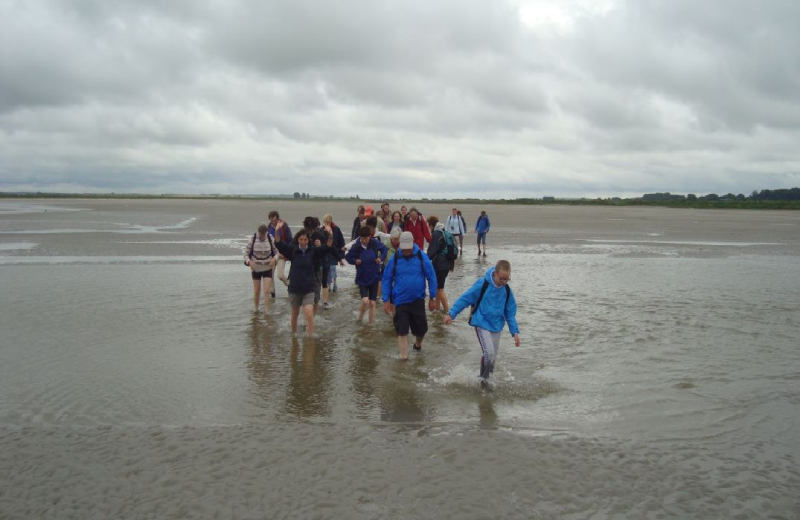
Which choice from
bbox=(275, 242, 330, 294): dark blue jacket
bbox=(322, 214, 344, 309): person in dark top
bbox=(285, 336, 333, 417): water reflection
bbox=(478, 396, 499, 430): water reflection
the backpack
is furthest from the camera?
the backpack

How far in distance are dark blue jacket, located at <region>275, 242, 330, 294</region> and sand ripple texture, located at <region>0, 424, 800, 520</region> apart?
147 inches

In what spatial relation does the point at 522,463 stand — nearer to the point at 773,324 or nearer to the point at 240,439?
the point at 240,439

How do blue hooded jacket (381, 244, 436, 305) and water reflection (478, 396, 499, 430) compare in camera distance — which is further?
blue hooded jacket (381, 244, 436, 305)

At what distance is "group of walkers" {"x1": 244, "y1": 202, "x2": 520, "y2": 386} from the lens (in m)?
6.95

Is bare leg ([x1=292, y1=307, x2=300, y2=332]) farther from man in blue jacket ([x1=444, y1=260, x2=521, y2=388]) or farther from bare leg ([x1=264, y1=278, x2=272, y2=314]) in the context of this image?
man in blue jacket ([x1=444, y1=260, x2=521, y2=388])

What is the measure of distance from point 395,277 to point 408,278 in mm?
277

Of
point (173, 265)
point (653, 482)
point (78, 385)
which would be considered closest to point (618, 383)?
point (653, 482)

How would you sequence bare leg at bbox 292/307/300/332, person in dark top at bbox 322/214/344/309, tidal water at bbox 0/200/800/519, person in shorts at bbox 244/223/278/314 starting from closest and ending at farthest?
tidal water at bbox 0/200/800/519, bare leg at bbox 292/307/300/332, person in dark top at bbox 322/214/344/309, person in shorts at bbox 244/223/278/314

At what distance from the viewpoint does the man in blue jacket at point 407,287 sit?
820 centimetres

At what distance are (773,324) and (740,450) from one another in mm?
6445

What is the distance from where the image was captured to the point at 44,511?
4.24m

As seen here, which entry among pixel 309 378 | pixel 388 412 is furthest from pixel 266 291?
pixel 388 412

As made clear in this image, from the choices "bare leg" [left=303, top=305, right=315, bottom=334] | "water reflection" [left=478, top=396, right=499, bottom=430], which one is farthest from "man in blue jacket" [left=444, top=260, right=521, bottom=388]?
"bare leg" [left=303, top=305, right=315, bottom=334]

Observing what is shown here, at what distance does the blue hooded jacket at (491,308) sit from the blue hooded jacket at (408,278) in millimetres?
1302
